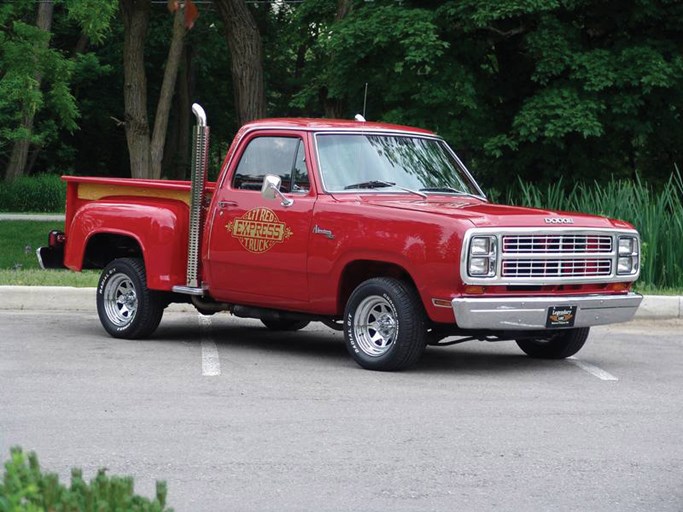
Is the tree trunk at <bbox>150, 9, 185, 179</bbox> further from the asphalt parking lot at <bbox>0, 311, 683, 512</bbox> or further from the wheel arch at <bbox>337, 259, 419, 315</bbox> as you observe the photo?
the wheel arch at <bbox>337, 259, 419, 315</bbox>

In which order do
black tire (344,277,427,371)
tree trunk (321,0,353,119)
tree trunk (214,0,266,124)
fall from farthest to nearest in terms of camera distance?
1. tree trunk (321,0,353,119)
2. tree trunk (214,0,266,124)
3. black tire (344,277,427,371)

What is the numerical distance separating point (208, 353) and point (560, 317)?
2.95 m

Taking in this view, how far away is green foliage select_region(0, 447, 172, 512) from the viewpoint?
10.2 ft

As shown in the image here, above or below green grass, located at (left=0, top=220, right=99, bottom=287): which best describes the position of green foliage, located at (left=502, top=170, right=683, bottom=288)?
above

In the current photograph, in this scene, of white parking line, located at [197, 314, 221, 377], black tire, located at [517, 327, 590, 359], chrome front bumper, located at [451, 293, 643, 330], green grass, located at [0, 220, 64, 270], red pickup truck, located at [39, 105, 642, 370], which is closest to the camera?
chrome front bumper, located at [451, 293, 643, 330]

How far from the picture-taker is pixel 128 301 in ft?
39.9

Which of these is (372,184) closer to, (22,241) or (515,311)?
(515,311)

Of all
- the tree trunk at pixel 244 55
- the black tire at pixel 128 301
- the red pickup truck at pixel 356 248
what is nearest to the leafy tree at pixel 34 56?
the tree trunk at pixel 244 55

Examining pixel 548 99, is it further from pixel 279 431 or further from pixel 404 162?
pixel 279 431

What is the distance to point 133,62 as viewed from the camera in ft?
93.0

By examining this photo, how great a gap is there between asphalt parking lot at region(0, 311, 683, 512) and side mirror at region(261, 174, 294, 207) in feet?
4.18

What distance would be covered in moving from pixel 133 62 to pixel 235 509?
2350cm

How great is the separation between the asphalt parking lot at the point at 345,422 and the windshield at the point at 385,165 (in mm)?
1419

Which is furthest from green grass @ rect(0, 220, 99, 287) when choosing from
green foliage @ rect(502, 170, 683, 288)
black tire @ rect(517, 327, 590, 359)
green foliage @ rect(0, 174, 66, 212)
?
green foliage @ rect(0, 174, 66, 212)
